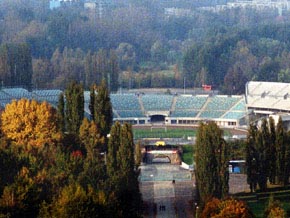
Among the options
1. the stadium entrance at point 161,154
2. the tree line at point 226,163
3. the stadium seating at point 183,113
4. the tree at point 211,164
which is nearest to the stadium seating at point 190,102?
the stadium seating at point 183,113

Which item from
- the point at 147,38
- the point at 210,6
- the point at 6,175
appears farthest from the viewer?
the point at 210,6

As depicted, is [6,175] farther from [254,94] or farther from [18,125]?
[254,94]

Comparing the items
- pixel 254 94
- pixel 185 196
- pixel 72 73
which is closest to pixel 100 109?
pixel 185 196

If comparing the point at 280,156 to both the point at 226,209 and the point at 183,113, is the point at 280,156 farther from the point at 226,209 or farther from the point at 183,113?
the point at 183,113

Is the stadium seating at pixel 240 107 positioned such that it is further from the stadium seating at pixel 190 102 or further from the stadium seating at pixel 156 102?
the stadium seating at pixel 156 102

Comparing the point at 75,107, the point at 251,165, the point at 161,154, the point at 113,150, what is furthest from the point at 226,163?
the point at 161,154

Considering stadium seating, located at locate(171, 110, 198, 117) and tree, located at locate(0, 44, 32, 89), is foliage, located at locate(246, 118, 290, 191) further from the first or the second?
tree, located at locate(0, 44, 32, 89)

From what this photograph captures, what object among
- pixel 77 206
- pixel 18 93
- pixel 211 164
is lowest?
pixel 18 93
